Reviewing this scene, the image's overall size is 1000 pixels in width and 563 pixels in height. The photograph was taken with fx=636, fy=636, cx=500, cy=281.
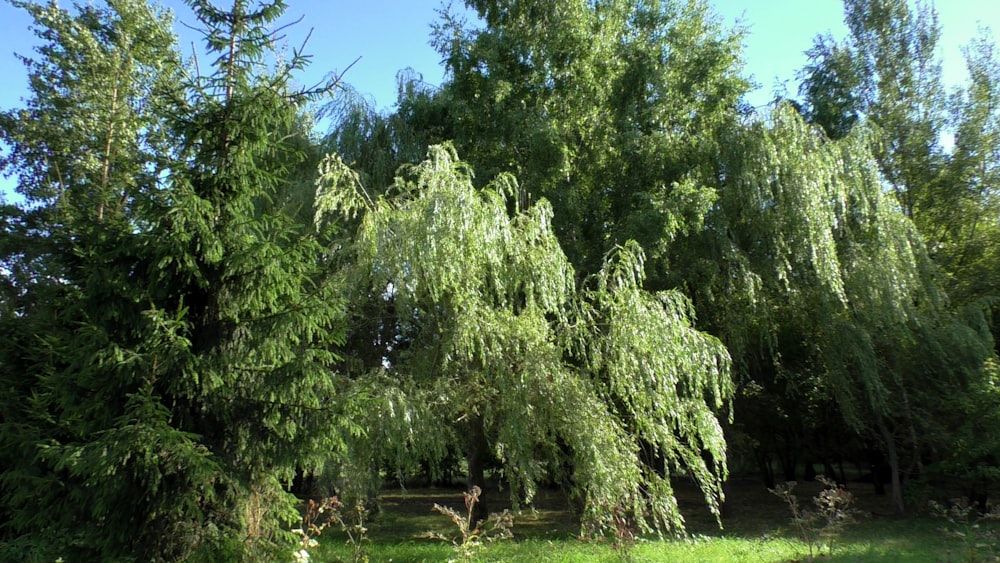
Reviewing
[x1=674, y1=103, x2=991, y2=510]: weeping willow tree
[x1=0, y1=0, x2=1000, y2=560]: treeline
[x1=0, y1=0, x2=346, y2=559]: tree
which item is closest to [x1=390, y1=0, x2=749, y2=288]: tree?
[x1=0, y1=0, x2=1000, y2=560]: treeline

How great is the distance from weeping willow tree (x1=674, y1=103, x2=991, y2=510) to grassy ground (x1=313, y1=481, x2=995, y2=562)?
2.21 meters

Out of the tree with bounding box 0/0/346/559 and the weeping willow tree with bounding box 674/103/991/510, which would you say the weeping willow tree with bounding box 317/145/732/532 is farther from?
the weeping willow tree with bounding box 674/103/991/510

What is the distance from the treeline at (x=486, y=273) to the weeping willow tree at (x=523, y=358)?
0.04 metres

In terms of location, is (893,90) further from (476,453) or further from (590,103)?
(476,453)

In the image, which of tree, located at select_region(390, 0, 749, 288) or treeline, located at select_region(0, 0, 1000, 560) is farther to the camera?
tree, located at select_region(390, 0, 749, 288)

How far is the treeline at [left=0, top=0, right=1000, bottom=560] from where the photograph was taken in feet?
14.7

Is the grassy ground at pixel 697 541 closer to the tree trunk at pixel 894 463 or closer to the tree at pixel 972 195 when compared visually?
the tree trunk at pixel 894 463

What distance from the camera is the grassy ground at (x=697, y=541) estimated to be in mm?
7617

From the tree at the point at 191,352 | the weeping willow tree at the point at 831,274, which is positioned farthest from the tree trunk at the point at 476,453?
the weeping willow tree at the point at 831,274

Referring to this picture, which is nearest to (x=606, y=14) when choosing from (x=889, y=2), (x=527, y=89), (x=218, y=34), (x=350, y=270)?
(x=527, y=89)

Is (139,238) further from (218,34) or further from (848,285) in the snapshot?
(848,285)

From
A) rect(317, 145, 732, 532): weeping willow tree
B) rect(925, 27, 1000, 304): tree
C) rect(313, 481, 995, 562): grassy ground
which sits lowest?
rect(313, 481, 995, 562): grassy ground

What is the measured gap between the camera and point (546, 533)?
10078 millimetres

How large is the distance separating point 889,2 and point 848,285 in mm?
7015
